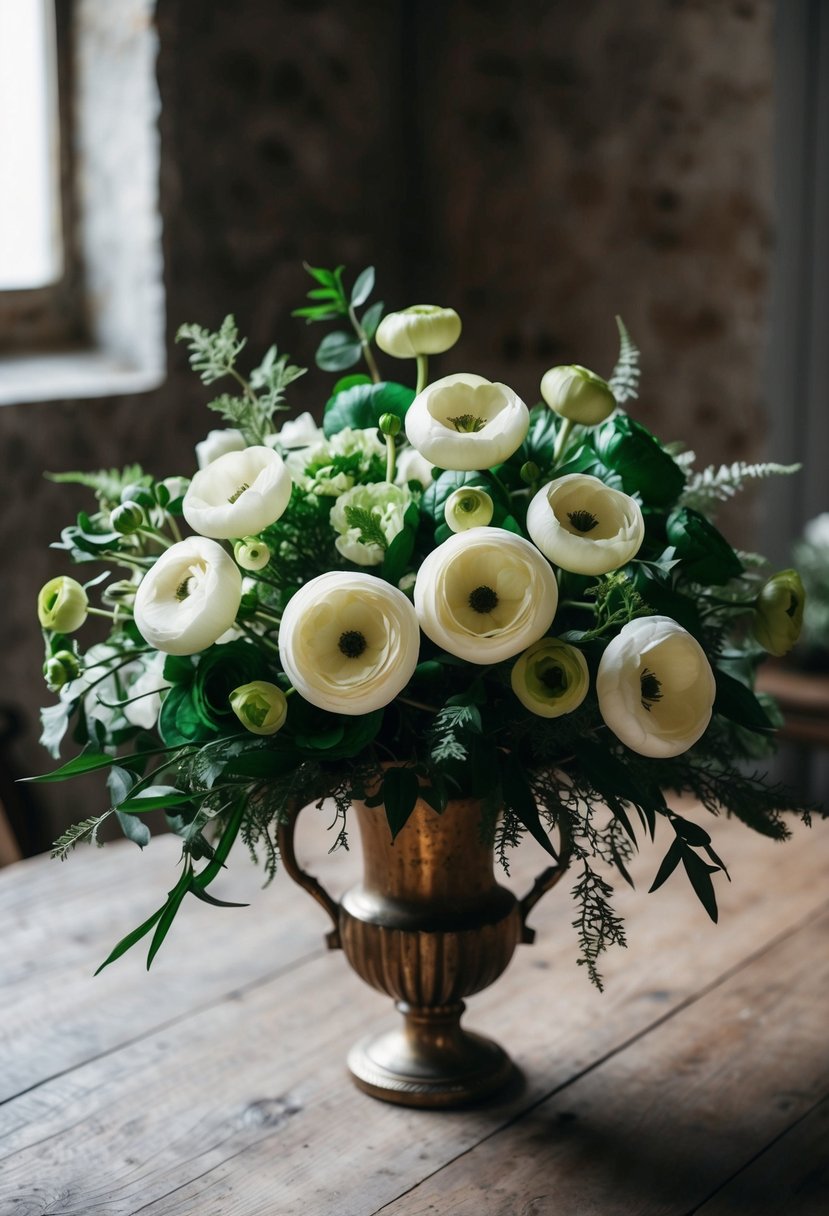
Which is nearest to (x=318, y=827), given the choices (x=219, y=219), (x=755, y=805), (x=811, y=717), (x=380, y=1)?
(x=755, y=805)

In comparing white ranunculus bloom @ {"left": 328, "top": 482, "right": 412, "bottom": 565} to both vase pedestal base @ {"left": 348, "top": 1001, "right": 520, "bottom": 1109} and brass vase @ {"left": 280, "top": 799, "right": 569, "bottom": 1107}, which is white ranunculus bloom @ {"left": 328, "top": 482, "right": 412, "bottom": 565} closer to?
brass vase @ {"left": 280, "top": 799, "right": 569, "bottom": 1107}

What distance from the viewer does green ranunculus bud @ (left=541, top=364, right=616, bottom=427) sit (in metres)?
0.92

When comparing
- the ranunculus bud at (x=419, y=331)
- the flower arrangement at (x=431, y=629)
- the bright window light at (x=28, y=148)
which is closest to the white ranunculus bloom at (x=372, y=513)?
the flower arrangement at (x=431, y=629)

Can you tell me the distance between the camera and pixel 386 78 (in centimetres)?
292

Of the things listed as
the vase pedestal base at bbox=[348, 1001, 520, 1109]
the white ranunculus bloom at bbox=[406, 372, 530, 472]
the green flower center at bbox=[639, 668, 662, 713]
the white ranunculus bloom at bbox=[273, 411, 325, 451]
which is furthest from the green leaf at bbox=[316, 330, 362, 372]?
the vase pedestal base at bbox=[348, 1001, 520, 1109]

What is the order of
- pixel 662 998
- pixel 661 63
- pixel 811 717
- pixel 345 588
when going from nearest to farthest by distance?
1. pixel 345 588
2. pixel 662 998
3. pixel 811 717
4. pixel 661 63

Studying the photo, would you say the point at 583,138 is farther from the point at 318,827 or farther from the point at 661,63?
the point at 318,827

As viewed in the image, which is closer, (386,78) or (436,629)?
(436,629)

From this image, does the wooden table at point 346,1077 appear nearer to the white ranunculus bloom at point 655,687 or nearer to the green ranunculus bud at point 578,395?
the white ranunculus bloom at point 655,687

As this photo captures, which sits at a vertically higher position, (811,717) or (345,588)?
(345,588)

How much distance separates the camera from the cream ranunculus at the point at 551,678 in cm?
83

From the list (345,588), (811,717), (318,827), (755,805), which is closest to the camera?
(345,588)

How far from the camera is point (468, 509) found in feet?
2.84

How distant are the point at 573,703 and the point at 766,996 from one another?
0.54 meters
